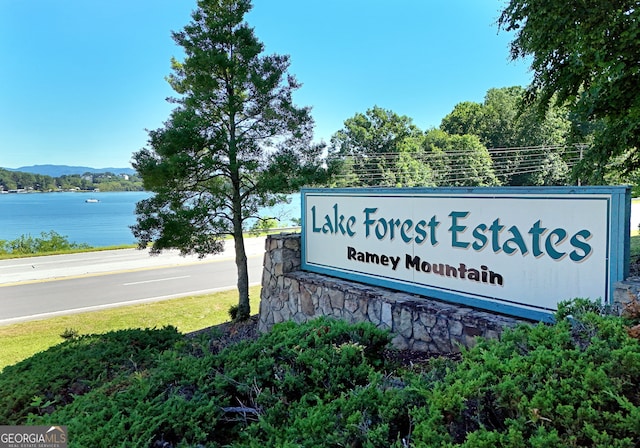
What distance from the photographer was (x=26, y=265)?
647 inches

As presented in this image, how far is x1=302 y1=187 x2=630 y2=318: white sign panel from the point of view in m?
3.19

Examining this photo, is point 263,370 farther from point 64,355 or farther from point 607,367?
point 64,355

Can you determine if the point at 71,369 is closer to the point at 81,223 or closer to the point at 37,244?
the point at 37,244

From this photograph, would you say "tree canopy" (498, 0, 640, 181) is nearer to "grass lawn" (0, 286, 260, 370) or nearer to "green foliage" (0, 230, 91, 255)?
"grass lawn" (0, 286, 260, 370)

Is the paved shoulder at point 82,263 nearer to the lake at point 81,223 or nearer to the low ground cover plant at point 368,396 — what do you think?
the lake at point 81,223

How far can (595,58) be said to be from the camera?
5.29 meters

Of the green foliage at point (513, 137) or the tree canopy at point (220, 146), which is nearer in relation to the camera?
the tree canopy at point (220, 146)

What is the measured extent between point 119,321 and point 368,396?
319 inches

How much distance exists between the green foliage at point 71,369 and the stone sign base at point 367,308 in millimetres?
1649

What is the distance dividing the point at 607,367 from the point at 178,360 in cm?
235

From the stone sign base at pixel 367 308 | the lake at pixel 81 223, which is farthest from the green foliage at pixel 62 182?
the stone sign base at pixel 367 308

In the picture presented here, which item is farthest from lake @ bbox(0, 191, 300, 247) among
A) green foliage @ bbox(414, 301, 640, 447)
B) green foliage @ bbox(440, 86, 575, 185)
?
green foliage @ bbox(440, 86, 575, 185)

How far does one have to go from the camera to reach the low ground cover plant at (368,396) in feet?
4.88

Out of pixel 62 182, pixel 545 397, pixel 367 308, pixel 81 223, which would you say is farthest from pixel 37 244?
pixel 62 182
